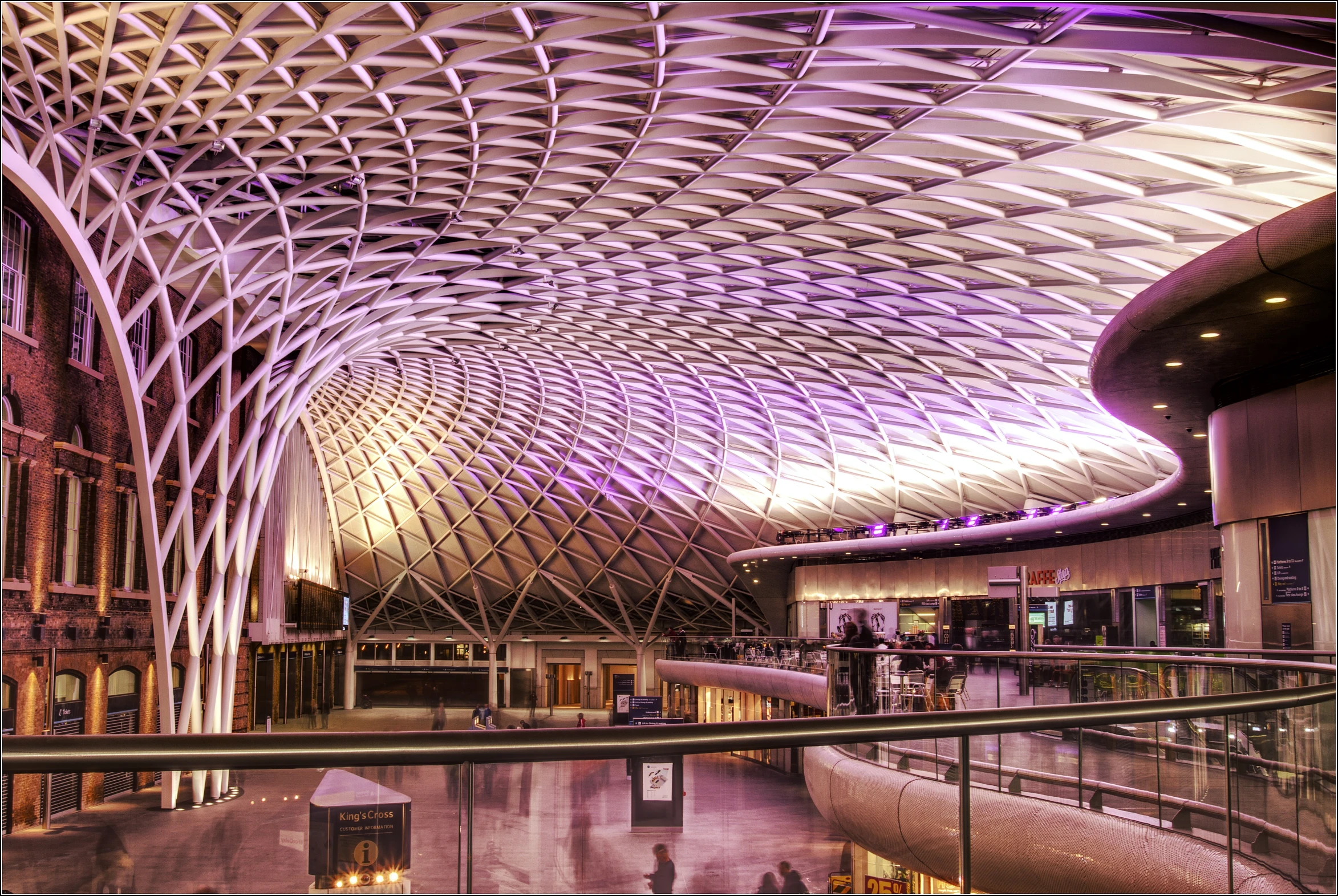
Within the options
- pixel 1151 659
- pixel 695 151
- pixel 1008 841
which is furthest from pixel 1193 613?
pixel 1008 841

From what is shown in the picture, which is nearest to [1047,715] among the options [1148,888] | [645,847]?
[645,847]

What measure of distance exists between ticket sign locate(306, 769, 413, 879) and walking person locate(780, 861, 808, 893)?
142 centimetres

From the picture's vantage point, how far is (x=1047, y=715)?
4508 millimetres

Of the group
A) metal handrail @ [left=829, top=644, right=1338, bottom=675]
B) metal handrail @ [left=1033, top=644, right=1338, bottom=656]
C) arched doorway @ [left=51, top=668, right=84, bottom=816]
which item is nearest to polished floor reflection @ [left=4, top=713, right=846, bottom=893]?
metal handrail @ [left=829, top=644, right=1338, bottom=675]

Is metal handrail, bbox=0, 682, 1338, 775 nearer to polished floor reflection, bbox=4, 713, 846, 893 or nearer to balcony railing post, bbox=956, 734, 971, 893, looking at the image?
polished floor reflection, bbox=4, 713, 846, 893

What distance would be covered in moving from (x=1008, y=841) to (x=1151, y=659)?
742 centimetres

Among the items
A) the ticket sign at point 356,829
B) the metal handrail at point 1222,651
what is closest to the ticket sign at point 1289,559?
the metal handrail at point 1222,651

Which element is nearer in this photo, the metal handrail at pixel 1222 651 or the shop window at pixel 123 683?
the metal handrail at pixel 1222 651

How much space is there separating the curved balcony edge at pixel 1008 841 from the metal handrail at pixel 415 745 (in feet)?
0.65

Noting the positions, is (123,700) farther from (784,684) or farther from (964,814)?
(964,814)

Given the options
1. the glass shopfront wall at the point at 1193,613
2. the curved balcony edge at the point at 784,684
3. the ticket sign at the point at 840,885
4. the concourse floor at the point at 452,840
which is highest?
the concourse floor at the point at 452,840

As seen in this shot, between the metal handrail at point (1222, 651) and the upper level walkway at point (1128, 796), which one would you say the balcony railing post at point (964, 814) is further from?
the metal handrail at point (1222, 651)

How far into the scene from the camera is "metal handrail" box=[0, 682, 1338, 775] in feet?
11.8

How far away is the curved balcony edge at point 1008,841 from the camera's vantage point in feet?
14.5
